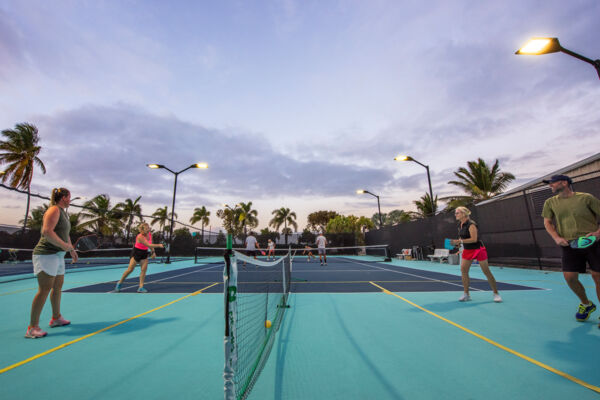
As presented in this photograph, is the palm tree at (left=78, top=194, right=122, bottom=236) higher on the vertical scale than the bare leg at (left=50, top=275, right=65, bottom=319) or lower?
higher

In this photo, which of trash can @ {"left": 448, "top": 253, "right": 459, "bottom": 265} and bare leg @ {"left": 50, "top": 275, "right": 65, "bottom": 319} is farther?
trash can @ {"left": 448, "top": 253, "right": 459, "bottom": 265}

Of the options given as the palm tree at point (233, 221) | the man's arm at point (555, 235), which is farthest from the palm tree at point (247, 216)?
the man's arm at point (555, 235)

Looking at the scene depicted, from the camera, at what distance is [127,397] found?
2158mm

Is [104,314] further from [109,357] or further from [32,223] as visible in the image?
[32,223]

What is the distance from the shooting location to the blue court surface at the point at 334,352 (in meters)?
2.25

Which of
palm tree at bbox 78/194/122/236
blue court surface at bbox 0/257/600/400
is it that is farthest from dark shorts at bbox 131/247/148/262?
palm tree at bbox 78/194/122/236

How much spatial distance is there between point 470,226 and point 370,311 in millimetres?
2631

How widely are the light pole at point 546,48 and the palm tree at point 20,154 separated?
1317 inches

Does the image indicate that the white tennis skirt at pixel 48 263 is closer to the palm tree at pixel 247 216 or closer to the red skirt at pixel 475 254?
the red skirt at pixel 475 254

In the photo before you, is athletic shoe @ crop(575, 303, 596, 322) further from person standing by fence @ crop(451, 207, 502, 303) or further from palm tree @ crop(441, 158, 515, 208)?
palm tree @ crop(441, 158, 515, 208)

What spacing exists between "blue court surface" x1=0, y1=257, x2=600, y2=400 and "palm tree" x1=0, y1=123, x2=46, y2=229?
25.8m

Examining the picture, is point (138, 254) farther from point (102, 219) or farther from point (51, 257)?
point (102, 219)

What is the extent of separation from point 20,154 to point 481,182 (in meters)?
44.3

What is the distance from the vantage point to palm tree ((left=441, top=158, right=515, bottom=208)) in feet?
89.2
